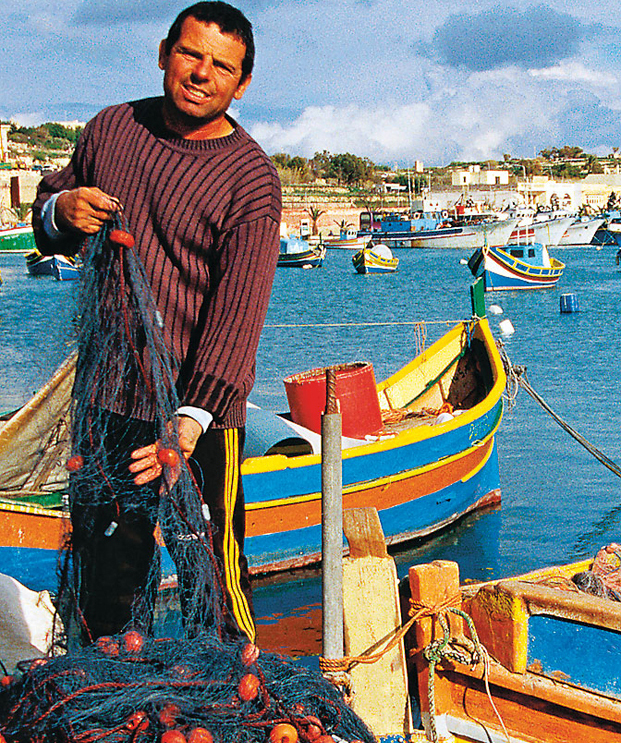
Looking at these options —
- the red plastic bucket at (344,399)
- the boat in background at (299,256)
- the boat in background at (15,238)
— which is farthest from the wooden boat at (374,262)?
the red plastic bucket at (344,399)

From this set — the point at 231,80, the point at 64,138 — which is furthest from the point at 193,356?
the point at 64,138

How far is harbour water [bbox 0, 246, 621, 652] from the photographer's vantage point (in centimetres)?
769

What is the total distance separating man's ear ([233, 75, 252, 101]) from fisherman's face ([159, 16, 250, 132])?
16 millimetres

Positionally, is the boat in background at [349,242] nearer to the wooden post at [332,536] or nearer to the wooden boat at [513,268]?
the wooden boat at [513,268]

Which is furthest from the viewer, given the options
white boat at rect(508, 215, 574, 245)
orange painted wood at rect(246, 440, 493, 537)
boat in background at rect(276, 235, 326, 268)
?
white boat at rect(508, 215, 574, 245)

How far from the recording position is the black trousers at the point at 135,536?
8.23 feet

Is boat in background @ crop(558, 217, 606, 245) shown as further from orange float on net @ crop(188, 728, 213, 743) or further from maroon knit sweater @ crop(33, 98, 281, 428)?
orange float on net @ crop(188, 728, 213, 743)

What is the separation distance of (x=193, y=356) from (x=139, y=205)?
42cm

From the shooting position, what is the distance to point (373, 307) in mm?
36781

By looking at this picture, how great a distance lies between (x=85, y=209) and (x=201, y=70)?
0.46 metres

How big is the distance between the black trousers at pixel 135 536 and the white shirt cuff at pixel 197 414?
0.12 metres

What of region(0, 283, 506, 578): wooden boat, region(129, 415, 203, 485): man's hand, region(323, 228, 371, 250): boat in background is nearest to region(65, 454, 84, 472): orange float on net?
region(129, 415, 203, 485): man's hand

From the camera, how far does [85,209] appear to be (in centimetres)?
236

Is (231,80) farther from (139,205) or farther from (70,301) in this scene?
(70,301)
